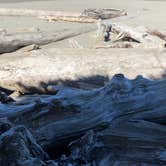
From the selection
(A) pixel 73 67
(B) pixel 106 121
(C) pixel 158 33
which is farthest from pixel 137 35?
(B) pixel 106 121

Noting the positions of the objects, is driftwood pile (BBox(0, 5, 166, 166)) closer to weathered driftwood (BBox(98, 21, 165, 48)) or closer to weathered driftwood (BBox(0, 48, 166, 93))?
weathered driftwood (BBox(0, 48, 166, 93))

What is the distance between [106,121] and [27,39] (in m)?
4.22

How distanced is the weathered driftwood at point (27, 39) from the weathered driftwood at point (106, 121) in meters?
3.29

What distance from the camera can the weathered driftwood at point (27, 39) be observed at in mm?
7090

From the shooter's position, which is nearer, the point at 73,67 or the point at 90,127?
the point at 90,127

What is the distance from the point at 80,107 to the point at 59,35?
5130mm

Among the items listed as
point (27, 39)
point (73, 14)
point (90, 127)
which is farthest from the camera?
point (73, 14)

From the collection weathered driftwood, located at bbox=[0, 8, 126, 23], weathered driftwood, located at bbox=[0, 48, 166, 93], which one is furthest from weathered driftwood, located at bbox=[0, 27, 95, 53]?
weathered driftwood, located at bbox=[0, 8, 126, 23]

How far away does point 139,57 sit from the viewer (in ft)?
19.1

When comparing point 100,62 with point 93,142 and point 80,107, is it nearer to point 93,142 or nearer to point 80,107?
point 80,107

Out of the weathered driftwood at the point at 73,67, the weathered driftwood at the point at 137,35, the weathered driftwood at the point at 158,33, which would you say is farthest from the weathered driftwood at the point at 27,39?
the weathered driftwood at the point at 158,33

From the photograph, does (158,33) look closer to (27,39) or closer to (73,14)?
(27,39)

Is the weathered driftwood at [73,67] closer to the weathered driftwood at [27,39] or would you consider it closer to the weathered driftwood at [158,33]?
the weathered driftwood at [27,39]

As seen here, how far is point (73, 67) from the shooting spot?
5.74m
